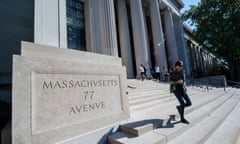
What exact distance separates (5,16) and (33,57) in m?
7.53

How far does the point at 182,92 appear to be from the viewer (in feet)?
11.7

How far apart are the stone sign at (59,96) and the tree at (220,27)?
24.0 metres

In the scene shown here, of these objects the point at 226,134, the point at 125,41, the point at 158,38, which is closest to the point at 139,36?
the point at 125,41

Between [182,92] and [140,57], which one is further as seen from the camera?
[140,57]

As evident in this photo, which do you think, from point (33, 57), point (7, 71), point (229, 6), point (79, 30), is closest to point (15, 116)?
point (33, 57)

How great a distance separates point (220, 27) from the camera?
67.6 feet

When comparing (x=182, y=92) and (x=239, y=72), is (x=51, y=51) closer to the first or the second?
(x=182, y=92)

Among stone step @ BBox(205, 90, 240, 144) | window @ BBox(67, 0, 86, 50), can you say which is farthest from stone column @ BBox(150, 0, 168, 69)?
stone step @ BBox(205, 90, 240, 144)

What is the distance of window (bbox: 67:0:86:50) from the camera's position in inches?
448

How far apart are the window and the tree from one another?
65.8 feet

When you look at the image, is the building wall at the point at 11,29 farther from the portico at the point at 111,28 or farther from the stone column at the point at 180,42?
the stone column at the point at 180,42

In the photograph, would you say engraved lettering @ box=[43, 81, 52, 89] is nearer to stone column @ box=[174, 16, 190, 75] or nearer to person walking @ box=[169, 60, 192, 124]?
person walking @ box=[169, 60, 192, 124]

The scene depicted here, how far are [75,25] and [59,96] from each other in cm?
1071

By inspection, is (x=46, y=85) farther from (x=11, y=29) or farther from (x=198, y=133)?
(x=11, y=29)
